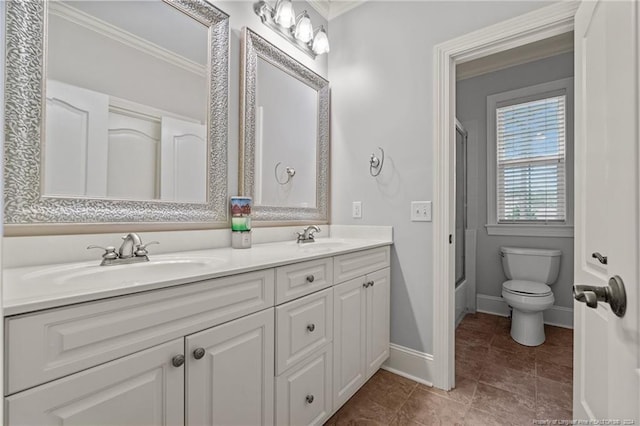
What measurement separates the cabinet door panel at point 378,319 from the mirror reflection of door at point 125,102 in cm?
105

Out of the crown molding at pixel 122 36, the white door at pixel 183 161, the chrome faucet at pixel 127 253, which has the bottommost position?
the chrome faucet at pixel 127 253

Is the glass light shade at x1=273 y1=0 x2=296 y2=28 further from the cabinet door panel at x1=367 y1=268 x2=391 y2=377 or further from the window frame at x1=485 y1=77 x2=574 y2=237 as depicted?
the window frame at x1=485 y1=77 x2=574 y2=237

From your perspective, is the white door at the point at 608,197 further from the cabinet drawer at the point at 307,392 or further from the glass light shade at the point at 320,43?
the glass light shade at the point at 320,43

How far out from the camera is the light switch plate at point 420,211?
177 cm

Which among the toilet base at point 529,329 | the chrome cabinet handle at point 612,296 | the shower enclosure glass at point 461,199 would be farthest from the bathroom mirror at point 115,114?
the toilet base at point 529,329

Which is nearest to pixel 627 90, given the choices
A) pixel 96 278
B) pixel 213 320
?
pixel 213 320

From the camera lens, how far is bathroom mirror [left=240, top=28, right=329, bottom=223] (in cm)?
165

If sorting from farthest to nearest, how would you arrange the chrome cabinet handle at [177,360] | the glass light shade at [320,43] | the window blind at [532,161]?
the window blind at [532,161] → the glass light shade at [320,43] → the chrome cabinet handle at [177,360]

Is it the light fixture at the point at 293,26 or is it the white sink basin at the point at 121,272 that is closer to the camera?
the white sink basin at the point at 121,272

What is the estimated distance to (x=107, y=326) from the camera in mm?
675

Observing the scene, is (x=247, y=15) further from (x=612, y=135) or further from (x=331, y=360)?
(x=331, y=360)

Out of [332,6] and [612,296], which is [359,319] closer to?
[612,296]

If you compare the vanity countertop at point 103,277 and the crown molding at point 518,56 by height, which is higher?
the crown molding at point 518,56

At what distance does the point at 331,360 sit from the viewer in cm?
136
